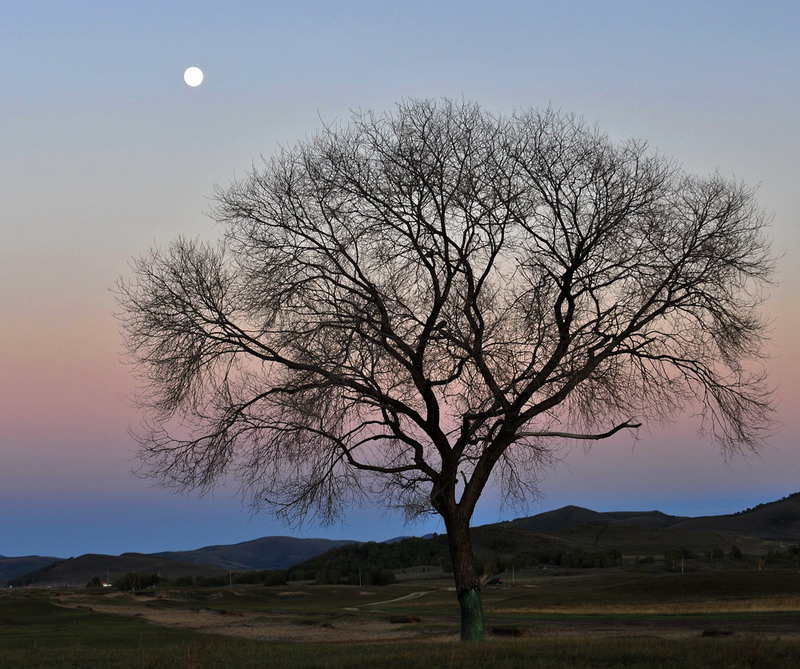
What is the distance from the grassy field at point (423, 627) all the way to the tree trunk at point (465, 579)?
0.78m

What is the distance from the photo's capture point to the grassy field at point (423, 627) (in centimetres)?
1530

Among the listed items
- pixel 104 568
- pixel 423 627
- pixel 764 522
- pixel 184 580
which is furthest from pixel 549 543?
pixel 104 568

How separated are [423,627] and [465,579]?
1332 cm

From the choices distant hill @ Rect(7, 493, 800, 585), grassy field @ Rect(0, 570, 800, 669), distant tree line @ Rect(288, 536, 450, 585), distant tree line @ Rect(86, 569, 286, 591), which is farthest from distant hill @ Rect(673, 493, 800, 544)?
grassy field @ Rect(0, 570, 800, 669)

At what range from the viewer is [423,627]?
32.0 metres

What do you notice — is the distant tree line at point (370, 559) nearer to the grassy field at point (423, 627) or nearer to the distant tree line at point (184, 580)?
the distant tree line at point (184, 580)

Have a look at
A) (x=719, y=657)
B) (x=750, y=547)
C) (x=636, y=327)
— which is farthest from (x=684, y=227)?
(x=750, y=547)

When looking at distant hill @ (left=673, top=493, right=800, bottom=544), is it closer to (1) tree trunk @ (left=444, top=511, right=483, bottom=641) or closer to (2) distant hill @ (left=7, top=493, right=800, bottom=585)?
(2) distant hill @ (left=7, top=493, right=800, bottom=585)

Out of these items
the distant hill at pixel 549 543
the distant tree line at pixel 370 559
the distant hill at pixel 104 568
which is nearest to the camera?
the distant tree line at pixel 370 559

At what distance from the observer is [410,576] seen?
8269cm

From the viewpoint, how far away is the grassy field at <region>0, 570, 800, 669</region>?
15.3m

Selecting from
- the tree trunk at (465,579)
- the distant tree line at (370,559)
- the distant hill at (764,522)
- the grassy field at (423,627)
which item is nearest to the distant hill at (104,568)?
the distant tree line at (370,559)

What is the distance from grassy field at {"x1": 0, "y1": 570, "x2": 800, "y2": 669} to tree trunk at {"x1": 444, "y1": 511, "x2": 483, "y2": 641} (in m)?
0.78

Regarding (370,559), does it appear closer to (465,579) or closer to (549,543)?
(549,543)
